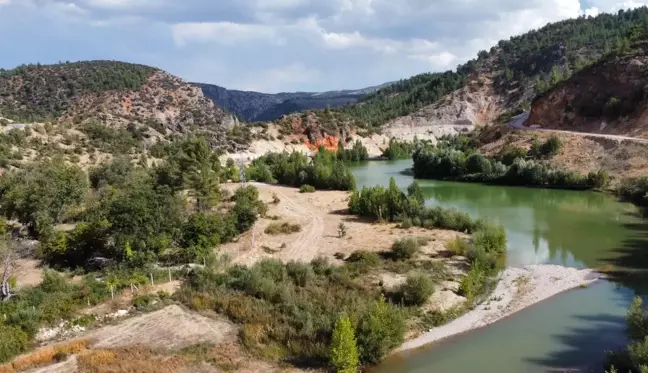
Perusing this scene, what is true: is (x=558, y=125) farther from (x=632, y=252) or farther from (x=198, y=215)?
(x=198, y=215)

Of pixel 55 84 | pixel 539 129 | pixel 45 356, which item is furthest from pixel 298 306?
pixel 55 84

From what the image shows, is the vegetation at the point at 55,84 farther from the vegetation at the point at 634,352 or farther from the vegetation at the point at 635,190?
the vegetation at the point at 634,352

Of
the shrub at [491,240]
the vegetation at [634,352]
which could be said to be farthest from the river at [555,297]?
the shrub at [491,240]

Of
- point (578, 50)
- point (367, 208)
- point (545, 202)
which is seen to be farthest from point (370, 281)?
point (578, 50)

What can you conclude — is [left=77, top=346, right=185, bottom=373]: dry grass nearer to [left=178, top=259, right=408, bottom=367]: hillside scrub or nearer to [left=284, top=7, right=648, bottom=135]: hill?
[left=178, top=259, right=408, bottom=367]: hillside scrub

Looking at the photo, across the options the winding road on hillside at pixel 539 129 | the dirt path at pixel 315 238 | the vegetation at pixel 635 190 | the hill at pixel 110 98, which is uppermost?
the hill at pixel 110 98

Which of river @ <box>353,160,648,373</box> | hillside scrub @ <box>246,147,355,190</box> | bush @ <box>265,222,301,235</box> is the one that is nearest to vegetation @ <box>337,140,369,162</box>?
hillside scrub @ <box>246,147,355,190</box>
